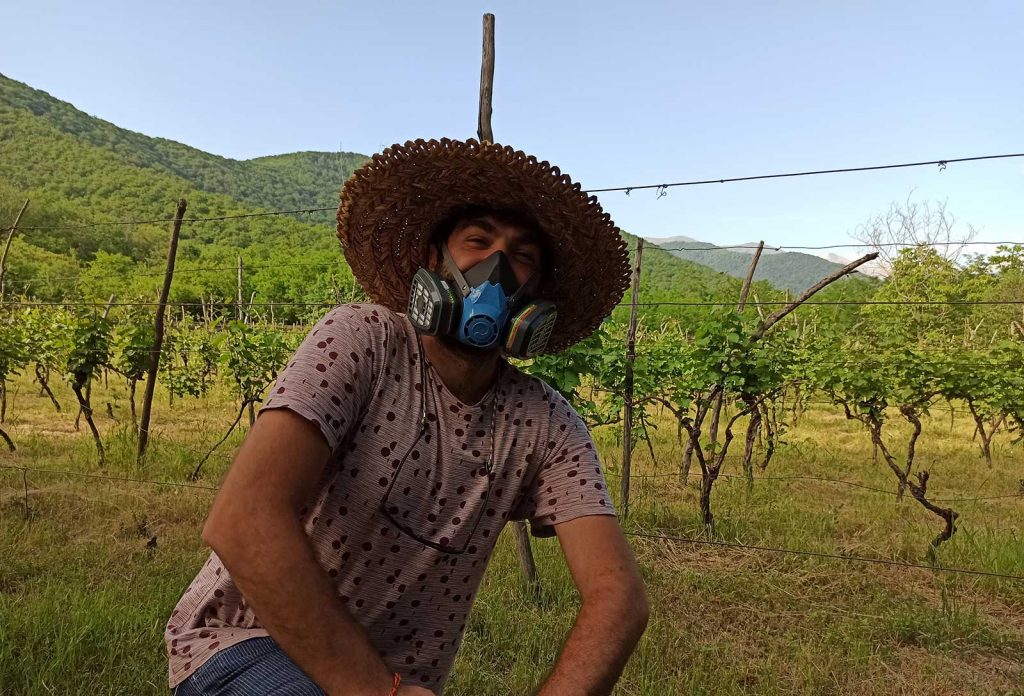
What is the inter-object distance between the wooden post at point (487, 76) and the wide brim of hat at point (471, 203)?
2.49m

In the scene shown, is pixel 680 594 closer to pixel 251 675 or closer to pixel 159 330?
pixel 251 675

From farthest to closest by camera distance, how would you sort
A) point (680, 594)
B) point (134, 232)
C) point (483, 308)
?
point (134, 232), point (680, 594), point (483, 308)

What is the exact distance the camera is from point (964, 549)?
19.4 ft

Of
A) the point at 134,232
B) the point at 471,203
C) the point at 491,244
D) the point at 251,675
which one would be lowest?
the point at 251,675

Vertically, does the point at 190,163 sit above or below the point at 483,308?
above

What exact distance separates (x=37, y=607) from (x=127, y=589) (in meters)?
0.57

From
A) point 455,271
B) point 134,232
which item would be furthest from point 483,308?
point 134,232

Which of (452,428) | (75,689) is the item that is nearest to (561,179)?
(452,428)

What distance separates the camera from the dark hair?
1608mm

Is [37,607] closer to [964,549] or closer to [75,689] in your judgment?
[75,689]

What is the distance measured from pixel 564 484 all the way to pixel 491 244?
0.59m

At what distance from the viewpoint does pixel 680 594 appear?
4.84 metres

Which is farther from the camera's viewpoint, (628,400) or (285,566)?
(628,400)

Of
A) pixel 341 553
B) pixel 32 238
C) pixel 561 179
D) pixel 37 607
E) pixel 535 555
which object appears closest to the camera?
pixel 341 553
